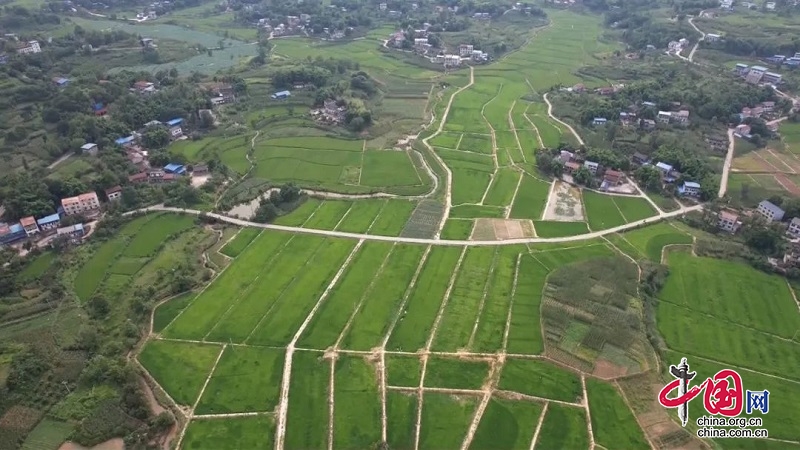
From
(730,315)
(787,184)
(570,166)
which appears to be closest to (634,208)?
(570,166)

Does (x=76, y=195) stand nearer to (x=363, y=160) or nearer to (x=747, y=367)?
(x=363, y=160)

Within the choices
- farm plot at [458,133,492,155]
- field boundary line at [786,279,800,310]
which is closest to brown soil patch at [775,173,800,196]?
field boundary line at [786,279,800,310]

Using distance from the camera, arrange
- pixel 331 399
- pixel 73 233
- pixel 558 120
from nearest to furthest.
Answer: pixel 331 399
pixel 73 233
pixel 558 120

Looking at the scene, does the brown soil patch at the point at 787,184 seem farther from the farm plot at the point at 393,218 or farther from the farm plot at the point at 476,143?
the farm plot at the point at 393,218

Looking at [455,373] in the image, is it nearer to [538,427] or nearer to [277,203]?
[538,427]

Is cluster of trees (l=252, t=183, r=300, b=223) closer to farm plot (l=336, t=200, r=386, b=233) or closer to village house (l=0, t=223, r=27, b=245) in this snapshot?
farm plot (l=336, t=200, r=386, b=233)

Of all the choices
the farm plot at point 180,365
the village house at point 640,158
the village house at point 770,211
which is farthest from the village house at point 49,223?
the village house at point 770,211
